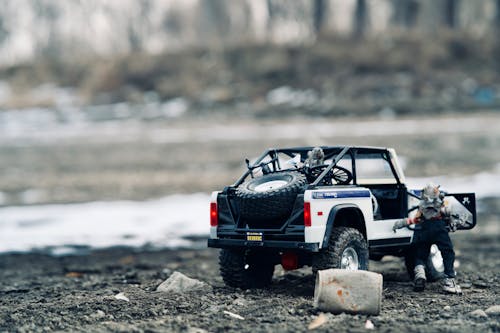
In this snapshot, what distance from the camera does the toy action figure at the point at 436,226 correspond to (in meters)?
8.46

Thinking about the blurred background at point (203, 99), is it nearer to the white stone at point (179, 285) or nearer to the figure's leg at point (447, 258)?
the white stone at point (179, 285)

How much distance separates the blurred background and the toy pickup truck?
18.2ft

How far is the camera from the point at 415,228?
9281 mm

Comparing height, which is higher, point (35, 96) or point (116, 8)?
point (116, 8)

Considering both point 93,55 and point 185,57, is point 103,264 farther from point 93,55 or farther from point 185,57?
point 93,55

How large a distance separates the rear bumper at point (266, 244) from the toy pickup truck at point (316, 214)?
0.03ft

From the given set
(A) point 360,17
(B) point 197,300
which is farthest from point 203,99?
(B) point 197,300

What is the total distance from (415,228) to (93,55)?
4881cm

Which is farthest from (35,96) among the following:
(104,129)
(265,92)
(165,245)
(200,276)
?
(200,276)

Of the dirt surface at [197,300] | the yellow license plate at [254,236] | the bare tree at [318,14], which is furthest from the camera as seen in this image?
the bare tree at [318,14]

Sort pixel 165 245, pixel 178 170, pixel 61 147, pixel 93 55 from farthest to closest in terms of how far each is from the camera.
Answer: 1. pixel 93 55
2. pixel 61 147
3. pixel 178 170
4. pixel 165 245

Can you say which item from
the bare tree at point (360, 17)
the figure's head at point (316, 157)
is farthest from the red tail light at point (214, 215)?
the bare tree at point (360, 17)

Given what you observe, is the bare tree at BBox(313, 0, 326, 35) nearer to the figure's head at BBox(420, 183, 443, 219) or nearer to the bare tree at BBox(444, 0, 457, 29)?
the bare tree at BBox(444, 0, 457, 29)

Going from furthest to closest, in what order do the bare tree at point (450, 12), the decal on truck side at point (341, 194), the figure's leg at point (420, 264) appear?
the bare tree at point (450, 12) → the figure's leg at point (420, 264) → the decal on truck side at point (341, 194)
